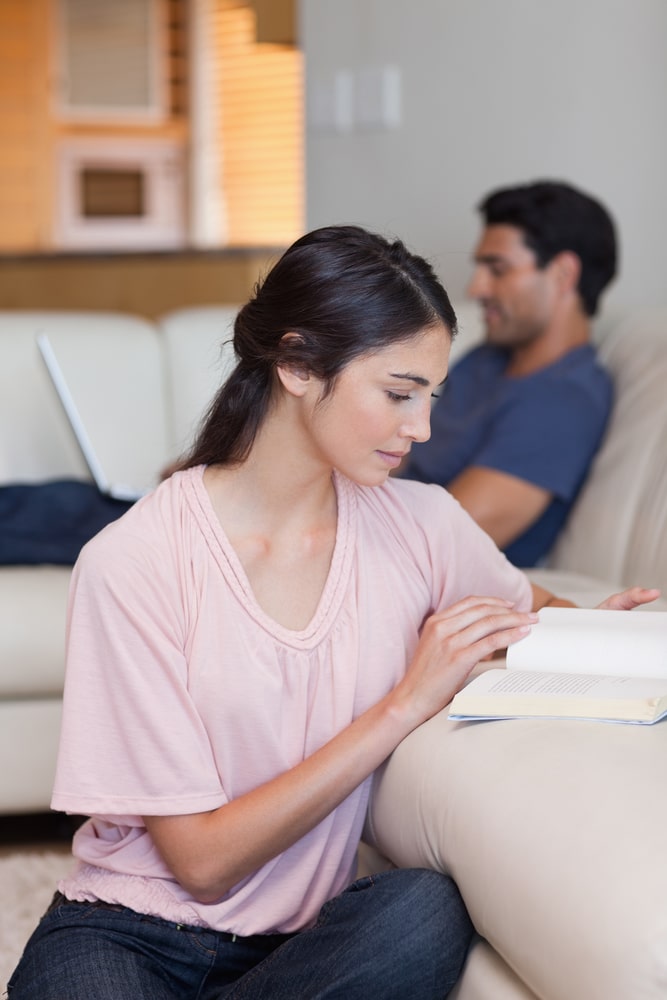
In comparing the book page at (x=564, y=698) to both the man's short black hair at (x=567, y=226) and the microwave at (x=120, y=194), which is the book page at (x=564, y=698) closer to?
the man's short black hair at (x=567, y=226)

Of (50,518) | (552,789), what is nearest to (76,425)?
(50,518)

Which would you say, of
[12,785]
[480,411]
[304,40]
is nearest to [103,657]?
[12,785]

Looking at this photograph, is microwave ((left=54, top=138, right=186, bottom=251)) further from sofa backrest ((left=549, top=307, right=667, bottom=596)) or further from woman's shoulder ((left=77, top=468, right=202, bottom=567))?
woman's shoulder ((left=77, top=468, right=202, bottom=567))

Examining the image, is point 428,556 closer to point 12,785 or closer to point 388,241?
point 388,241

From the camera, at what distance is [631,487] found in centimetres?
219

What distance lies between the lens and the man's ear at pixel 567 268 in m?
2.52

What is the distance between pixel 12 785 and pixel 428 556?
106cm

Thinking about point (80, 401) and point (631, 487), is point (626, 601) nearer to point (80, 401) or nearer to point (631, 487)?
point (631, 487)

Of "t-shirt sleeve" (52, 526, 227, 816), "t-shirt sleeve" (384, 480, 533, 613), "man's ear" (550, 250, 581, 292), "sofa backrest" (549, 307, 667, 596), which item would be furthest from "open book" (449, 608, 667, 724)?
"man's ear" (550, 250, 581, 292)

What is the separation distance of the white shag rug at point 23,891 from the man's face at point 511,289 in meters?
1.23

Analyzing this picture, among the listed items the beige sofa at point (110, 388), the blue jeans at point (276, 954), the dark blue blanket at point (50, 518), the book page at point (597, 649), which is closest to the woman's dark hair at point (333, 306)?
the book page at point (597, 649)

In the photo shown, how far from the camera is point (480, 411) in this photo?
2482 mm

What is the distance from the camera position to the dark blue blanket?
7.61 feet

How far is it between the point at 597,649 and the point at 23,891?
114 cm
